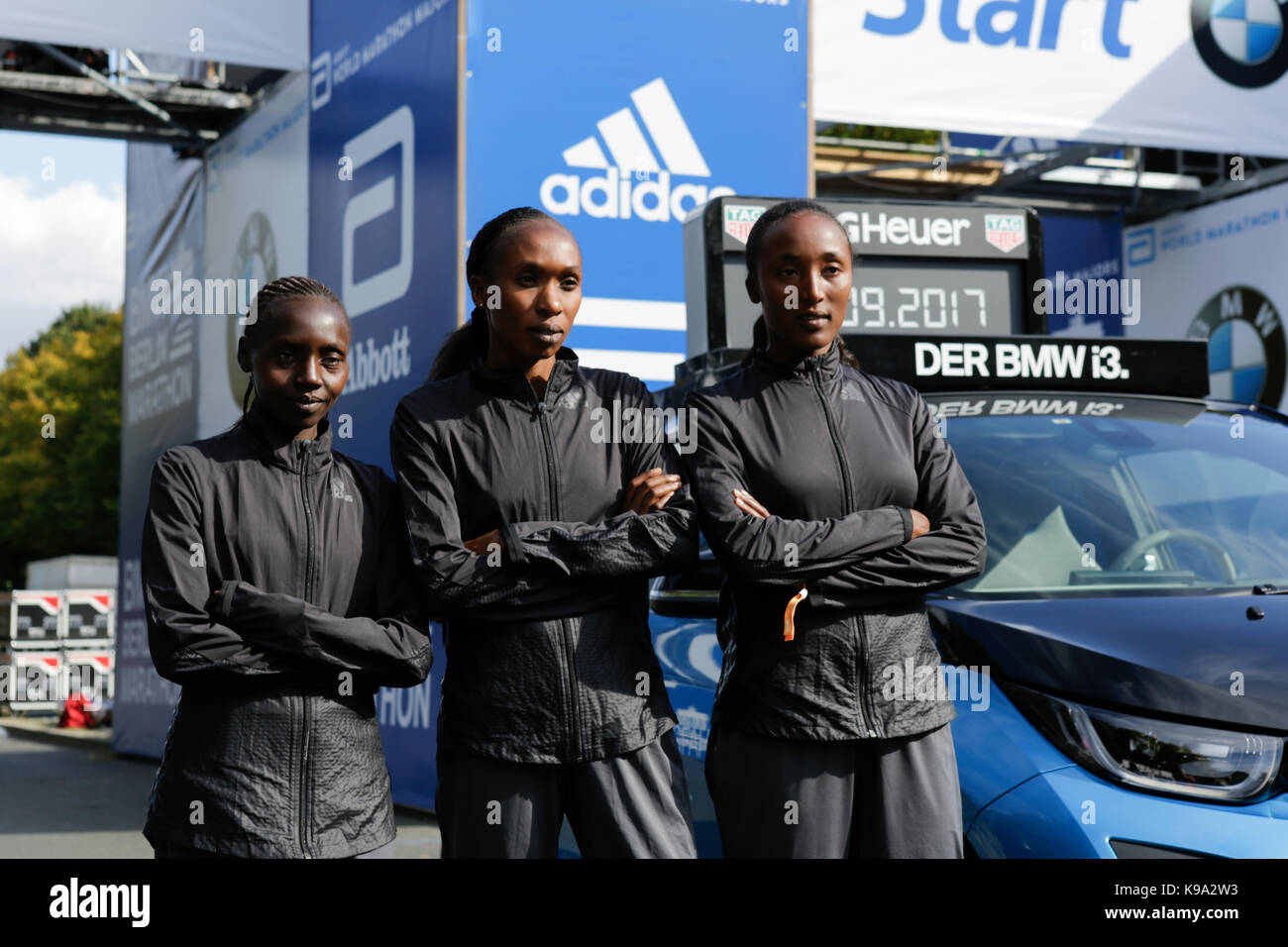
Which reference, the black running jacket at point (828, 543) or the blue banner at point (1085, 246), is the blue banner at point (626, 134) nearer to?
the black running jacket at point (828, 543)

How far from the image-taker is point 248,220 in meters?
10.8

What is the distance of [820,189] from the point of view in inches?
621

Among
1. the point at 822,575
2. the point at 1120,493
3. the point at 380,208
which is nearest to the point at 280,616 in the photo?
the point at 822,575

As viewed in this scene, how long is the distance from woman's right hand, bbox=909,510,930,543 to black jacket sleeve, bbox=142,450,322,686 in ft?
3.93

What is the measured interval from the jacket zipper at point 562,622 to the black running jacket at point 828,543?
30 cm

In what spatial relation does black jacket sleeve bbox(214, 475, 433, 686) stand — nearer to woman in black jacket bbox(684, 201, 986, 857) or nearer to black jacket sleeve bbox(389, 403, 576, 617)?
black jacket sleeve bbox(389, 403, 576, 617)

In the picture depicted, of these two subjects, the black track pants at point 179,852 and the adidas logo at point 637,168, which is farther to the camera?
the adidas logo at point 637,168

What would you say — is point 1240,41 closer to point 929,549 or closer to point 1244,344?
point 1244,344

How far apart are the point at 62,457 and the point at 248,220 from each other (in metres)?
32.9

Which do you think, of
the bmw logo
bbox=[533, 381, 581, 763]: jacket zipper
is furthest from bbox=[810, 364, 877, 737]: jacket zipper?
the bmw logo

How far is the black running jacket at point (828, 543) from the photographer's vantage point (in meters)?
2.94

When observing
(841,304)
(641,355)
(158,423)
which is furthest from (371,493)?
(158,423)

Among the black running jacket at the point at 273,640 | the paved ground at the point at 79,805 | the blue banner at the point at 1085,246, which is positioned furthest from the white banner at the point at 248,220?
the blue banner at the point at 1085,246
